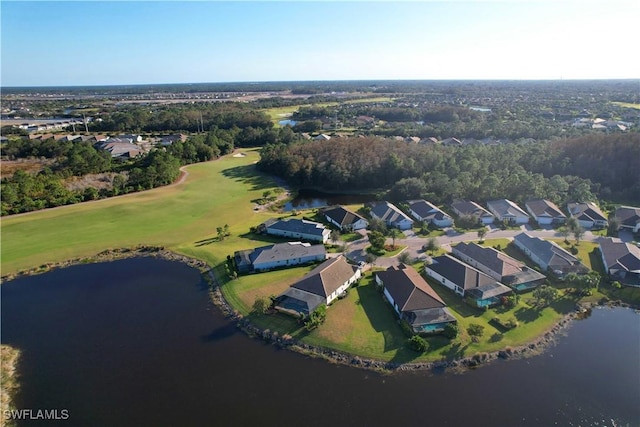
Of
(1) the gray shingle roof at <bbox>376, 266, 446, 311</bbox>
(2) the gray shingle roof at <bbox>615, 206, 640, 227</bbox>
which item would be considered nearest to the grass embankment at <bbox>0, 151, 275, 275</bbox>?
(1) the gray shingle roof at <bbox>376, 266, 446, 311</bbox>

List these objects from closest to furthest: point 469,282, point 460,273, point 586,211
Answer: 1. point 469,282
2. point 460,273
3. point 586,211

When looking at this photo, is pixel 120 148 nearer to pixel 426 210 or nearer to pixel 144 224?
pixel 144 224

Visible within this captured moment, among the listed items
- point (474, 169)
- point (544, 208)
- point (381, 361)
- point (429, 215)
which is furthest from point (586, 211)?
point (381, 361)


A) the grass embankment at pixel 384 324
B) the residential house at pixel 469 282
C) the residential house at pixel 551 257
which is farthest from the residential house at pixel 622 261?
the residential house at pixel 469 282

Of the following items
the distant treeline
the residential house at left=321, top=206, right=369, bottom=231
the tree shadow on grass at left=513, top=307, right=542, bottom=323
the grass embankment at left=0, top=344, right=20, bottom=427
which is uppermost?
the distant treeline

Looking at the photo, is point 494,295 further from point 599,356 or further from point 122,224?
point 122,224

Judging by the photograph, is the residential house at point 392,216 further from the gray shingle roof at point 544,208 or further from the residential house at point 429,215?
the gray shingle roof at point 544,208

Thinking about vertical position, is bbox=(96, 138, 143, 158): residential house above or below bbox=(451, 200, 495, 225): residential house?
above

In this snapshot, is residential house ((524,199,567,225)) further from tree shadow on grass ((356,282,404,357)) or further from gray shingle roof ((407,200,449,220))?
tree shadow on grass ((356,282,404,357))

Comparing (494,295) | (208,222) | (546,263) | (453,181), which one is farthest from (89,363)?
(453,181)
